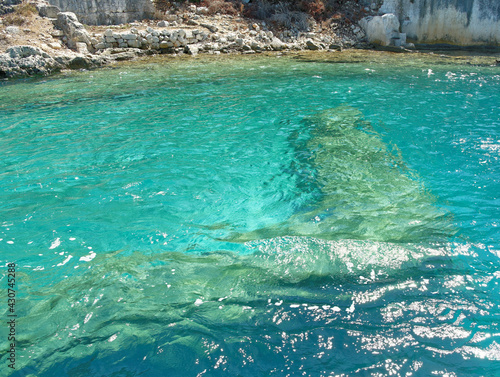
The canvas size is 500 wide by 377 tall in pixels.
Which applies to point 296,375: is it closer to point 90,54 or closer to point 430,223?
point 430,223

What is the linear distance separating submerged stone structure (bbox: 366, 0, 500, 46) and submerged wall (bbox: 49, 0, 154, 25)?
615 inches

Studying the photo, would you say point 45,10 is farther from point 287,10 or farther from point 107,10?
point 287,10

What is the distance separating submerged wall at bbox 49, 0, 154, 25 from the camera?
1839 centimetres

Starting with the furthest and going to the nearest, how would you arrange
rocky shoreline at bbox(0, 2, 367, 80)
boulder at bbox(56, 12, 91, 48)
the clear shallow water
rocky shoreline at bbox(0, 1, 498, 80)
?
boulder at bbox(56, 12, 91, 48) < rocky shoreline at bbox(0, 1, 498, 80) < rocky shoreline at bbox(0, 2, 367, 80) < the clear shallow water

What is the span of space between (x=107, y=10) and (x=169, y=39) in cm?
434

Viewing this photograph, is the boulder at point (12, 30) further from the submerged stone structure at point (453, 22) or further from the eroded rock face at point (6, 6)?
the submerged stone structure at point (453, 22)

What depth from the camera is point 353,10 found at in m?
22.5

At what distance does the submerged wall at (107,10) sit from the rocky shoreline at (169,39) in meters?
0.76

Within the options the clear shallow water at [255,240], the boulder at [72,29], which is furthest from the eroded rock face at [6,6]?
the clear shallow water at [255,240]

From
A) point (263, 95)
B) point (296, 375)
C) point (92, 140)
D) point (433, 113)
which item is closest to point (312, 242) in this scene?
point (296, 375)

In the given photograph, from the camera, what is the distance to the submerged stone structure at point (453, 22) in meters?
18.9

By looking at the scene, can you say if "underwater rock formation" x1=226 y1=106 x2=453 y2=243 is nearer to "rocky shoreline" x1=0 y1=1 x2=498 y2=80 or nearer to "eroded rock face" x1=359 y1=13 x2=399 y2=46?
"rocky shoreline" x1=0 y1=1 x2=498 y2=80

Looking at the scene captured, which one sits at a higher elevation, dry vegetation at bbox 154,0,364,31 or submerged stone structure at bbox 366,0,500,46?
dry vegetation at bbox 154,0,364,31

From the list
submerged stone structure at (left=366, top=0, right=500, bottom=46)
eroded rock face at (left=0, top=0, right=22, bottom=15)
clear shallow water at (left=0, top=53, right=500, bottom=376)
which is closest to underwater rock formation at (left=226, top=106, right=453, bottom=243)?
clear shallow water at (left=0, top=53, right=500, bottom=376)
